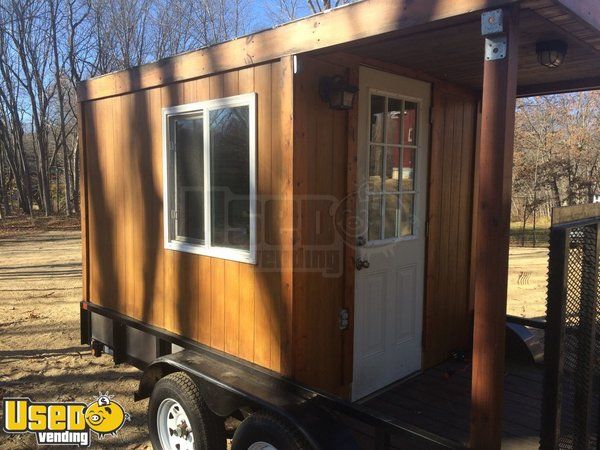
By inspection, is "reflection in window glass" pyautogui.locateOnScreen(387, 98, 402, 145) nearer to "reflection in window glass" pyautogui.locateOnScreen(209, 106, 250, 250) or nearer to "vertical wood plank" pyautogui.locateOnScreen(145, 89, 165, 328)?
"reflection in window glass" pyautogui.locateOnScreen(209, 106, 250, 250)

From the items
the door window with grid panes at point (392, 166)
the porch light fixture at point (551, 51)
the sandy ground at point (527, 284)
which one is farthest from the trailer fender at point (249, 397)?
the sandy ground at point (527, 284)

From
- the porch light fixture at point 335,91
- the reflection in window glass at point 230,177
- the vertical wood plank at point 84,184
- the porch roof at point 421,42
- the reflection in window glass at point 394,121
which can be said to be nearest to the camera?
the porch roof at point 421,42

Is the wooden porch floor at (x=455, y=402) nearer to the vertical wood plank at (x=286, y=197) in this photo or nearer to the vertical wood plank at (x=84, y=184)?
the vertical wood plank at (x=286, y=197)

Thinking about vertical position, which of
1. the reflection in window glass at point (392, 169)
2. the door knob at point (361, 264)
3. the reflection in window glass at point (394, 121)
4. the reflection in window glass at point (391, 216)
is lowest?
the door knob at point (361, 264)

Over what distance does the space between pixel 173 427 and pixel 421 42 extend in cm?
280

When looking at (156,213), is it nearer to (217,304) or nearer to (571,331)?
(217,304)

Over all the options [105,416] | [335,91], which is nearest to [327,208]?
[335,91]

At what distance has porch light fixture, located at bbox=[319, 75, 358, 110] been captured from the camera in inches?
110

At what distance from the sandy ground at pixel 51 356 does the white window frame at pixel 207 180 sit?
143cm

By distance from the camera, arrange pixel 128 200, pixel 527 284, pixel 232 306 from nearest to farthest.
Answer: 1. pixel 232 306
2. pixel 128 200
3. pixel 527 284

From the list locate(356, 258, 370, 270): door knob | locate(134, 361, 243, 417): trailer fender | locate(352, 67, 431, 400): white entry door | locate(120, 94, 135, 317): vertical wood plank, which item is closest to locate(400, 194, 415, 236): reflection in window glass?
locate(352, 67, 431, 400): white entry door

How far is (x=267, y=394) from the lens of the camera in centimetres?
262

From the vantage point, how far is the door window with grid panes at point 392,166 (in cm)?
341

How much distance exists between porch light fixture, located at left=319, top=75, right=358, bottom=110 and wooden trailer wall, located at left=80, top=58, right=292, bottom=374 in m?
0.23
